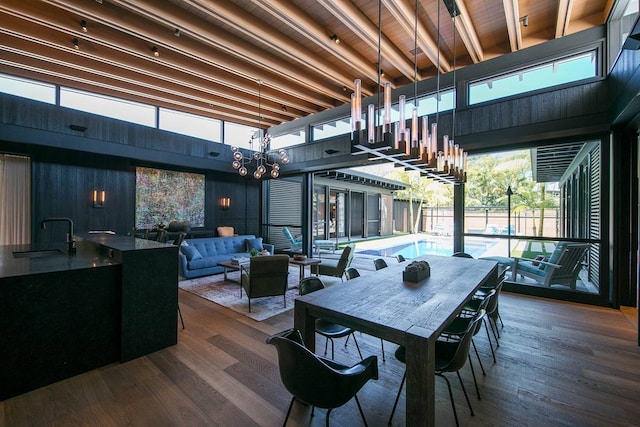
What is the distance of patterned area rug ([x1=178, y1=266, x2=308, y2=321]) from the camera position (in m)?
3.97

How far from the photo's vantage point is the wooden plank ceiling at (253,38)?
11.3 ft

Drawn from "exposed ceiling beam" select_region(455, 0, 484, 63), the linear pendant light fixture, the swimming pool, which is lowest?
the swimming pool

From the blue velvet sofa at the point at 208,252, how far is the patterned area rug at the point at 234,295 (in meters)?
0.18

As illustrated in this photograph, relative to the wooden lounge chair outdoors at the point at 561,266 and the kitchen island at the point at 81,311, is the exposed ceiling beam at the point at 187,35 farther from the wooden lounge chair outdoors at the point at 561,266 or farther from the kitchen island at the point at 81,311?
the wooden lounge chair outdoors at the point at 561,266

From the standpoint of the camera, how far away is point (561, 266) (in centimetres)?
447

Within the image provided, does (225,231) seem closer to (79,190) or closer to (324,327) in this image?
(79,190)

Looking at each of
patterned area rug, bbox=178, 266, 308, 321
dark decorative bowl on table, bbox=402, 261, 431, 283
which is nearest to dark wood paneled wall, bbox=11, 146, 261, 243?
patterned area rug, bbox=178, 266, 308, 321

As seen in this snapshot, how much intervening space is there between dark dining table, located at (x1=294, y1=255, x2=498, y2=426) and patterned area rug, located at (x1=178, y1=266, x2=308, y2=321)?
1.78m

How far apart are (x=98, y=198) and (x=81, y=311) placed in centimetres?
497

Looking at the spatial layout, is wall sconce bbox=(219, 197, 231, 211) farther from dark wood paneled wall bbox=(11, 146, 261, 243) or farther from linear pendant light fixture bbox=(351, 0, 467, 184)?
linear pendant light fixture bbox=(351, 0, 467, 184)

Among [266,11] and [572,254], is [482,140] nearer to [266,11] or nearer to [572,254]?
[572,254]

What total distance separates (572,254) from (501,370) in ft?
10.7

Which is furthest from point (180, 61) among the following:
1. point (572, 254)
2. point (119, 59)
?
point (572, 254)

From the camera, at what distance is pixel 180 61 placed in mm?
4719
